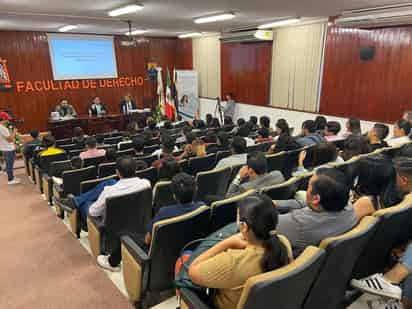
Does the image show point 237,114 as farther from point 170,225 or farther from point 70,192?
point 170,225

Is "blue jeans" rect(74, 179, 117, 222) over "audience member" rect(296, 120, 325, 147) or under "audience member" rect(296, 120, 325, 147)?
under

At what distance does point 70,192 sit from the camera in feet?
12.0

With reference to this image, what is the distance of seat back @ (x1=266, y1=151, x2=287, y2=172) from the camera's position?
3629 millimetres

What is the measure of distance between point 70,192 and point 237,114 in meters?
7.33

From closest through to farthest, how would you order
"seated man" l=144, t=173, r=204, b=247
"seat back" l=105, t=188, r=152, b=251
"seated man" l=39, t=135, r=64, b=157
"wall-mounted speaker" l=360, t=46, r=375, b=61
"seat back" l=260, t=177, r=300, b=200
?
"seated man" l=144, t=173, r=204, b=247
"seat back" l=260, t=177, r=300, b=200
"seat back" l=105, t=188, r=152, b=251
"seated man" l=39, t=135, r=64, b=157
"wall-mounted speaker" l=360, t=46, r=375, b=61

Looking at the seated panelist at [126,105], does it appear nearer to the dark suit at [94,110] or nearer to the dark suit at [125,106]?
the dark suit at [125,106]

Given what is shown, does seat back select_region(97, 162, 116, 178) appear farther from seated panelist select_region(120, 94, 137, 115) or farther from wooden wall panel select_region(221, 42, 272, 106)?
seated panelist select_region(120, 94, 137, 115)

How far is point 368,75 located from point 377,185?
5370 millimetres

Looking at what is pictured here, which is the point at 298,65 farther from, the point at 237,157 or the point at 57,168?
the point at 57,168

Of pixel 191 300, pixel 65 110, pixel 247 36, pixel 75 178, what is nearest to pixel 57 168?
pixel 75 178

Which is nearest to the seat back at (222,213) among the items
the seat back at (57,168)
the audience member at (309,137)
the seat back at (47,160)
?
the audience member at (309,137)

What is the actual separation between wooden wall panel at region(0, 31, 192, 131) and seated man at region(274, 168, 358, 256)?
33.2 feet

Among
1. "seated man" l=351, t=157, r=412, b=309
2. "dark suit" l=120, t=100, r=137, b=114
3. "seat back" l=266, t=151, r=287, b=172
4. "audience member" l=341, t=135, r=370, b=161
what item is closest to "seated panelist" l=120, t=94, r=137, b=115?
"dark suit" l=120, t=100, r=137, b=114

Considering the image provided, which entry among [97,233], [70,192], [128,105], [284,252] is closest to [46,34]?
[128,105]
